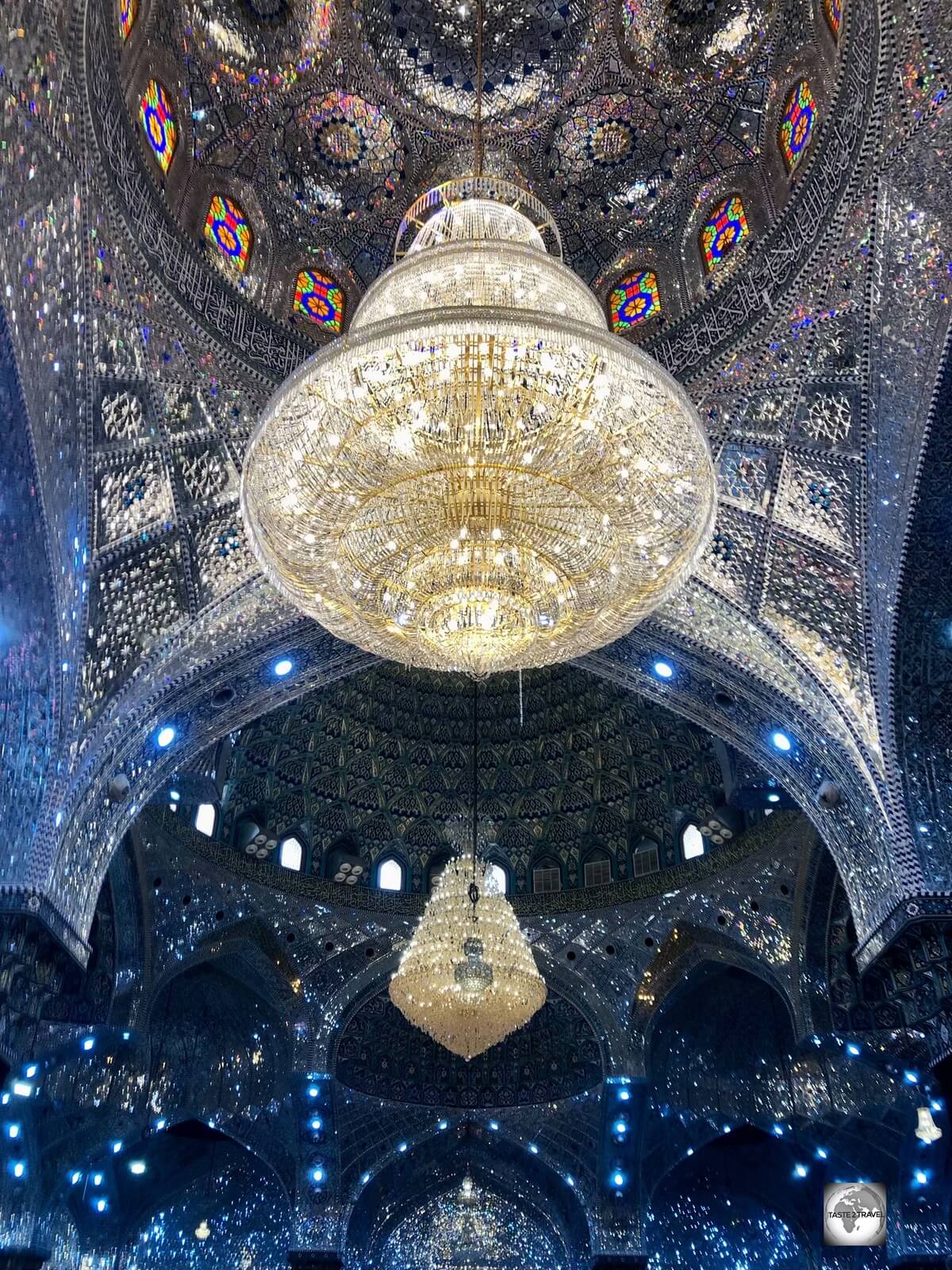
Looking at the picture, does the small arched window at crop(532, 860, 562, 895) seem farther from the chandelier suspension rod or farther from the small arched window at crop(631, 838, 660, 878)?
the small arched window at crop(631, 838, 660, 878)

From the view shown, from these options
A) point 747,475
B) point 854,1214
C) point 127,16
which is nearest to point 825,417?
point 747,475

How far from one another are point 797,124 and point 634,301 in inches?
80.1

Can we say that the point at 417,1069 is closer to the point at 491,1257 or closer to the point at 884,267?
the point at 491,1257

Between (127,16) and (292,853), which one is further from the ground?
(127,16)

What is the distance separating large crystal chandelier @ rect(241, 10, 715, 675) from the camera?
495 centimetres

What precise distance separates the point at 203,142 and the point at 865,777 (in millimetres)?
7186

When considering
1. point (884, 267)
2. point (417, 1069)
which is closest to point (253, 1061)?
point (417, 1069)

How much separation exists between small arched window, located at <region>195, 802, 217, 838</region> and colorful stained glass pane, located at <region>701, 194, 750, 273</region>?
→ 310 inches

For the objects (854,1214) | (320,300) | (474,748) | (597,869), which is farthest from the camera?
(597,869)

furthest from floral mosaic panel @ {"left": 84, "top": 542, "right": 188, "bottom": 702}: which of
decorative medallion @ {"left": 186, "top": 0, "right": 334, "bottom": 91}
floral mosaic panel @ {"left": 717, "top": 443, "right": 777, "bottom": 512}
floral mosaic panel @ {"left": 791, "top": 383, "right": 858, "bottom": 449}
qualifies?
floral mosaic panel @ {"left": 791, "top": 383, "right": 858, "bottom": 449}

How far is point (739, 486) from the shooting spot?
8703 mm

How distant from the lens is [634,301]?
1007 cm

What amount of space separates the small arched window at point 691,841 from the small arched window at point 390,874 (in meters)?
3.51

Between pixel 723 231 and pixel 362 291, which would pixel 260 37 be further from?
pixel 723 231
